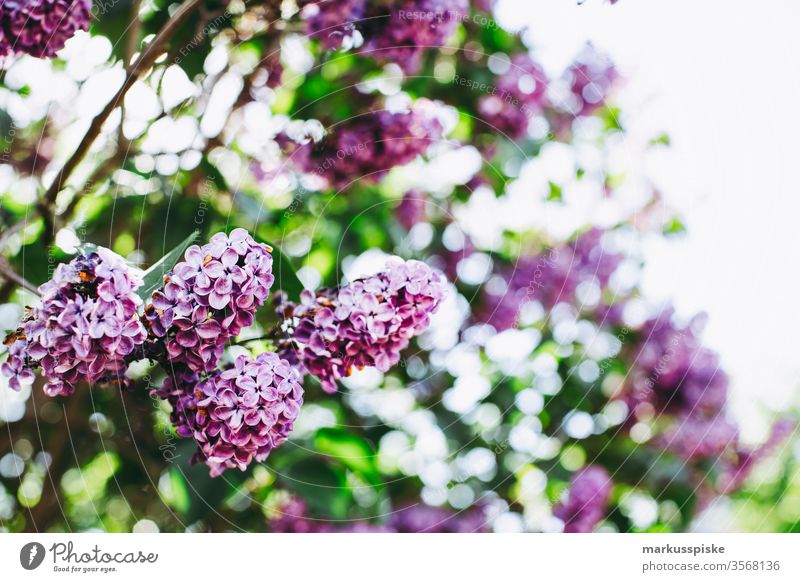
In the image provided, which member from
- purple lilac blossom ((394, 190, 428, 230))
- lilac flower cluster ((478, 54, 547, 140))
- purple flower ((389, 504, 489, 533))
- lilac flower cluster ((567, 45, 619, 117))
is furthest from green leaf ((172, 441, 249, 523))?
lilac flower cluster ((567, 45, 619, 117))

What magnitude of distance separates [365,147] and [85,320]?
2.73ft

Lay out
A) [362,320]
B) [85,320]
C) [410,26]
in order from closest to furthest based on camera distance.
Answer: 1. [85,320]
2. [362,320]
3. [410,26]

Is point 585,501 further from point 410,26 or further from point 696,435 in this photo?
point 410,26

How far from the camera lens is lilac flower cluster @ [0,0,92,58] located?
1.02 meters

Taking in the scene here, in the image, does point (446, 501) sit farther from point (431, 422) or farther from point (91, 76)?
point (91, 76)

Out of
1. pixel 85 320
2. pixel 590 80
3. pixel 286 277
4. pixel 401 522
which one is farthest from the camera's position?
pixel 590 80

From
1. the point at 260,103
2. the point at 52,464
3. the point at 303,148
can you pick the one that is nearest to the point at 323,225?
the point at 303,148

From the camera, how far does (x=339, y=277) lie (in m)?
1.54

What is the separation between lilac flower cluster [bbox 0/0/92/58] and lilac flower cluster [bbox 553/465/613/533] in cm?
143

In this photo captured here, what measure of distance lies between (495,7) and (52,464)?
4.71 ft

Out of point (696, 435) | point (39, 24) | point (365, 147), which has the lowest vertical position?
point (696, 435)

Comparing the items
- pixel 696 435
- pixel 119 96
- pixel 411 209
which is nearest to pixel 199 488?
pixel 119 96

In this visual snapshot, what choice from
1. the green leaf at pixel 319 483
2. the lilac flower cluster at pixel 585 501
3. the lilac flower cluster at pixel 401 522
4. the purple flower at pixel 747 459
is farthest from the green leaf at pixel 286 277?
the purple flower at pixel 747 459

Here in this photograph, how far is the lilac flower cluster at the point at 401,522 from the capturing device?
144cm
